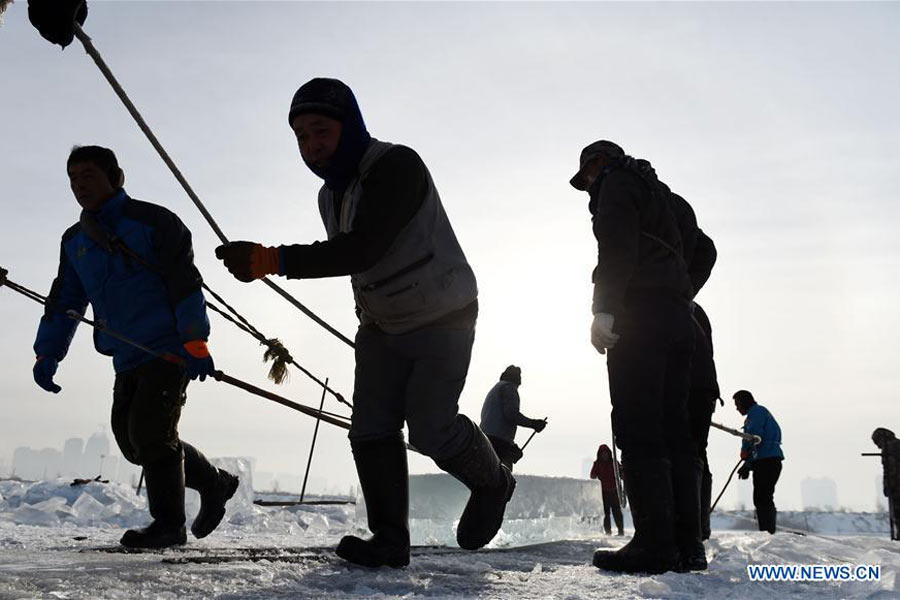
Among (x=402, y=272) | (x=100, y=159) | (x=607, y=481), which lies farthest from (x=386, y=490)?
(x=607, y=481)

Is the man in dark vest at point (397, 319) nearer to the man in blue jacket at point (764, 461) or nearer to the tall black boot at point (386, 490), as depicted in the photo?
the tall black boot at point (386, 490)

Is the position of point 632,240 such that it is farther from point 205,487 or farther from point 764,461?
point 764,461

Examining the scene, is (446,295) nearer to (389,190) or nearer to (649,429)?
(389,190)

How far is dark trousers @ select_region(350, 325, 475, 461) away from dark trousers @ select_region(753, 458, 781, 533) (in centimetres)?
725

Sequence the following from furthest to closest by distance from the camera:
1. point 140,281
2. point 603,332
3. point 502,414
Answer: point 502,414
point 140,281
point 603,332

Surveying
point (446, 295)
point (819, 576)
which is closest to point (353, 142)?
point (446, 295)

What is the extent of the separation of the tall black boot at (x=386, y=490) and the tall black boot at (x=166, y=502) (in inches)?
51.0

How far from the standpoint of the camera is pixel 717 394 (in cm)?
425

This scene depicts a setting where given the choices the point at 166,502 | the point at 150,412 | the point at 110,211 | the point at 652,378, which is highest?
the point at 110,211

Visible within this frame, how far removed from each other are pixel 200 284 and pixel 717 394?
9.19ft

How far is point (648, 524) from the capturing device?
3076 millimetres

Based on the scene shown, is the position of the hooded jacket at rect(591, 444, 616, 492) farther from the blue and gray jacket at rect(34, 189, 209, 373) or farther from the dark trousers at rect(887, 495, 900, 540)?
the blue and gray jacket at rect(34, 189, 209, 373)

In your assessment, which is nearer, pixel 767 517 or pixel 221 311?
pixel 221 311

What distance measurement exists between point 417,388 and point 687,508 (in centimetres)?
147
